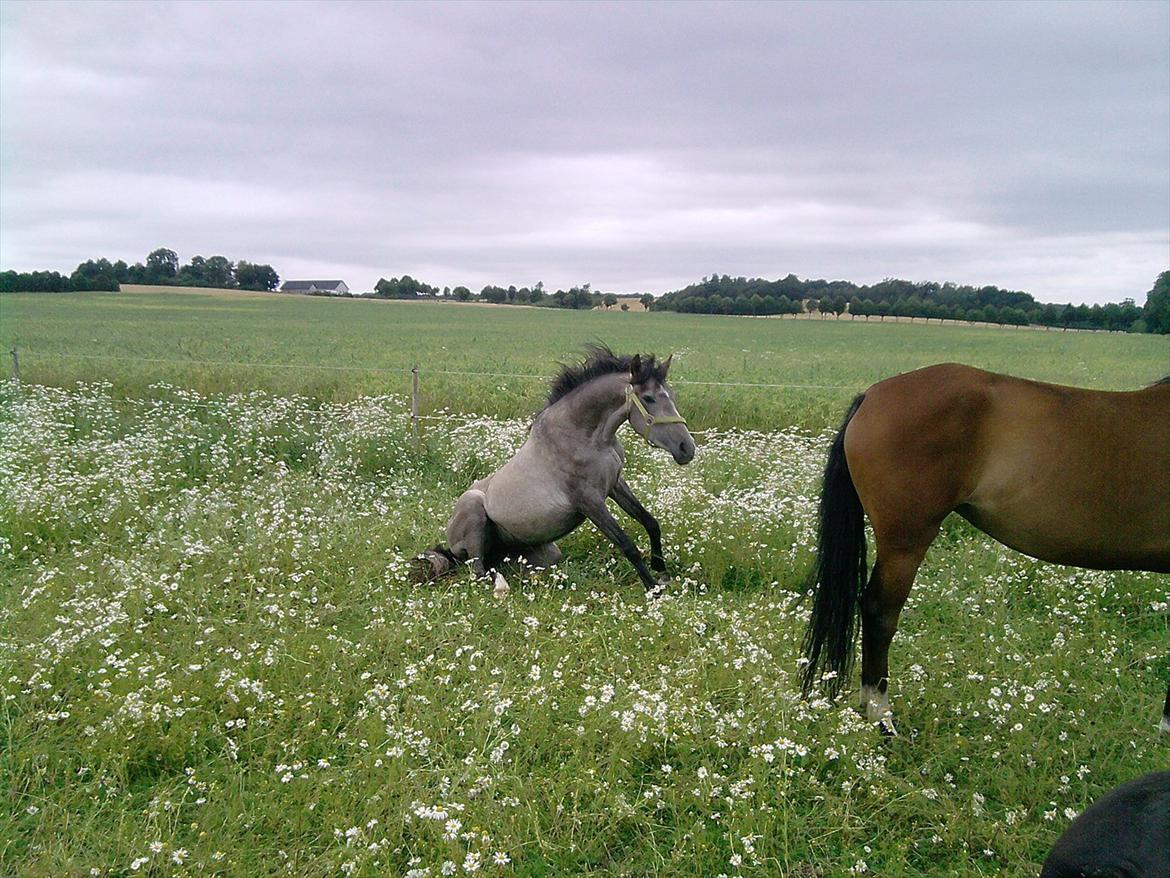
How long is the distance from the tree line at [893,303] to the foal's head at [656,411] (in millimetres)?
50173

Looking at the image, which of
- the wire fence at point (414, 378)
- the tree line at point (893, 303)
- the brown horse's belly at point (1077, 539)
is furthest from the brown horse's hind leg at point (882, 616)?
the tree line at point (893, 303)

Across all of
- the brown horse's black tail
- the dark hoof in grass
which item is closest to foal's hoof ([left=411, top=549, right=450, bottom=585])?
the dark hoof in grass

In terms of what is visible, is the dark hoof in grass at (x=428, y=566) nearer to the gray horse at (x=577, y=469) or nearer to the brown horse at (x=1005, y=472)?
the gray horse at (x=577, y=469)

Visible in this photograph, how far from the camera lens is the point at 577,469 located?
514 centimetres

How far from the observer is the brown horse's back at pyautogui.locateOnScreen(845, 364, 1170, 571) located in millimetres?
3285

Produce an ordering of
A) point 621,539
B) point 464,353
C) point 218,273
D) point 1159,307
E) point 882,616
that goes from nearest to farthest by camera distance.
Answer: point 882,616 < point 621,539 < point 464,353 < point 1159,307 < point 218,273

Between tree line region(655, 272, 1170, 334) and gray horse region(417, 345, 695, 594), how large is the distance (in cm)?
5019

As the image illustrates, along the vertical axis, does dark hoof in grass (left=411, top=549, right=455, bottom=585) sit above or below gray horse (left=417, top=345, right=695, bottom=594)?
below

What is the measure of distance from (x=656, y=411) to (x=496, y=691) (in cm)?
218

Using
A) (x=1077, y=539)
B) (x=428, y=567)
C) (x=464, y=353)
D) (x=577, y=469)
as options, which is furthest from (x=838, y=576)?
(x=464, y=353)

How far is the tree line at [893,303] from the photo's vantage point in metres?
49.0

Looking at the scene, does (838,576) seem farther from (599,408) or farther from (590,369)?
(590,369)

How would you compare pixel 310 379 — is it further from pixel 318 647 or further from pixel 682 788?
pixel 682 788

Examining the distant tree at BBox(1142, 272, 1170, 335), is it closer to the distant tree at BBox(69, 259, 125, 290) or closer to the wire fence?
the wire fence
